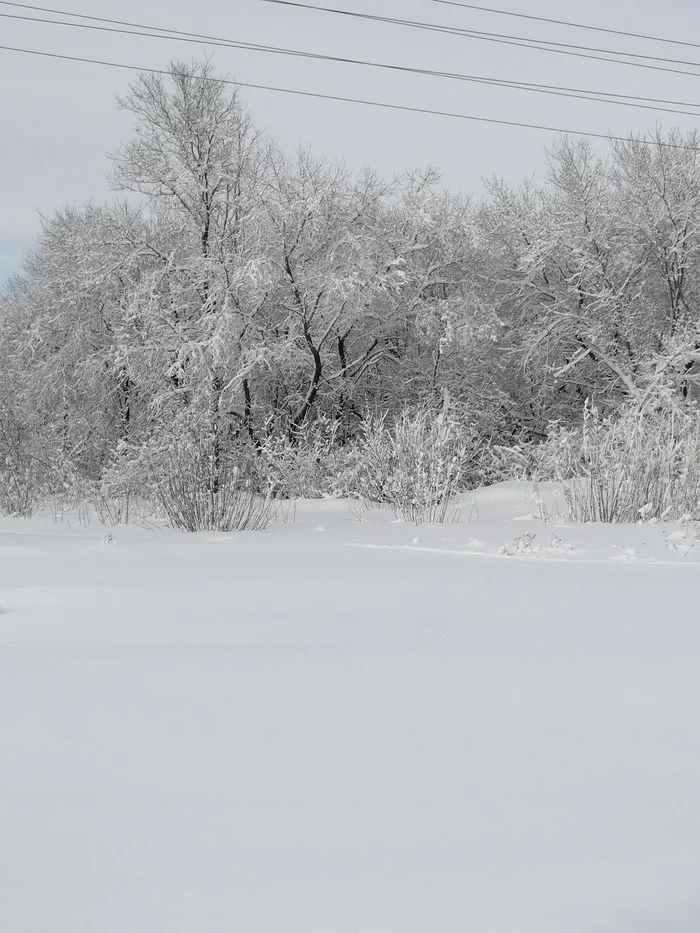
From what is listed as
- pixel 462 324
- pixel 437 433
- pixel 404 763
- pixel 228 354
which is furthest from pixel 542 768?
pixel 462 324

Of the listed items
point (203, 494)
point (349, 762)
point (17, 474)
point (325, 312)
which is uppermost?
point (325, 312)

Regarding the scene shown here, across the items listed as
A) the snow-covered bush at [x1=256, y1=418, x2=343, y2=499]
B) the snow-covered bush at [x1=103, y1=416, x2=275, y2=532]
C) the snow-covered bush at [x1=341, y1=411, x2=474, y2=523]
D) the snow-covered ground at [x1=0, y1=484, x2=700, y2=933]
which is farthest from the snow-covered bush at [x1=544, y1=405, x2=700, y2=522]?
the snow-covered bush at [x1=256, y1=418, x2=343, y2=499]

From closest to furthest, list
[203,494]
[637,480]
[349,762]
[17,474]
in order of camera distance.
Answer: [349,762] < [637,480] < [203,494] < [17,474]

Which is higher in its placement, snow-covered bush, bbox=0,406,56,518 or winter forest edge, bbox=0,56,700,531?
winter forest edge, bbox=0,56,700,531

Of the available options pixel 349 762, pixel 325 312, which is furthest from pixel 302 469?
pixel 349 762

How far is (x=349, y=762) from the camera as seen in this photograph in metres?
2.17

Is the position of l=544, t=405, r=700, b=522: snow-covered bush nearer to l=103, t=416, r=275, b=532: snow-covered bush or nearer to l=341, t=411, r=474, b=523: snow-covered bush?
l=341, t=411, r=474, b=523: snow-covered bush

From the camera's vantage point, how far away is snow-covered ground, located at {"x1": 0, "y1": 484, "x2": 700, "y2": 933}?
1529 millimetres

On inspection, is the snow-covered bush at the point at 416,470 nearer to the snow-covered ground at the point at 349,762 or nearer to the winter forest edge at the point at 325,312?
the winter forest edge at the point at 325,312

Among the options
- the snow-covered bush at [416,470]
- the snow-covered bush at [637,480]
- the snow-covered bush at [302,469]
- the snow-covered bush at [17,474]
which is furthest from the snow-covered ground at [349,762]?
the snow-covered bush at [302,469]

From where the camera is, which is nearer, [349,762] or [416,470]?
[349,762]

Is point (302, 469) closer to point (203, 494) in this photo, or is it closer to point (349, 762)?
point (203, 494)

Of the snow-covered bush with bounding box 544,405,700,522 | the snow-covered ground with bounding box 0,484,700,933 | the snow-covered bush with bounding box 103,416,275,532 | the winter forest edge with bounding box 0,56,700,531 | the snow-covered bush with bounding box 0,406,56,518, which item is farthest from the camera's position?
the winter forest edge with bounding box 0,56,700,531

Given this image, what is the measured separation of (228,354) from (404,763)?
12.7m
